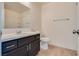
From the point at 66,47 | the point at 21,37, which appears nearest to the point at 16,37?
the point at 21,37

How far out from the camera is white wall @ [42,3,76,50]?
5.63ft

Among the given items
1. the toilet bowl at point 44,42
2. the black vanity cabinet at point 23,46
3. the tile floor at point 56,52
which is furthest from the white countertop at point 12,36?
the tile floor at point 56,52

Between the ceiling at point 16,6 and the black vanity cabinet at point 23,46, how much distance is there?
0.46 m

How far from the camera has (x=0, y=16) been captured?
1541 mm

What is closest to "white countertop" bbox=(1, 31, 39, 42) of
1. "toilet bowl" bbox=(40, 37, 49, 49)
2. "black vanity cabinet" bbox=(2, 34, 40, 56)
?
"black vanity cabinet" bbox=(2, 34, 40, 56)

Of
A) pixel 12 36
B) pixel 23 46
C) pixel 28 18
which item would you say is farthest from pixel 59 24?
pixel 12 36

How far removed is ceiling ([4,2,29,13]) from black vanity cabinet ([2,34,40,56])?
0.46 metres

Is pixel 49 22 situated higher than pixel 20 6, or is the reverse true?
pixel 20 6

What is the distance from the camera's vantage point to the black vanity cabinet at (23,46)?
140 cm

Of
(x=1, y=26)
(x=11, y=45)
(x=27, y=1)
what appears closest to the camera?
(x=11, y=45)

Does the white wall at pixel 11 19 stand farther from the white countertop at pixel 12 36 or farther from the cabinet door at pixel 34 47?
the cabinet door at pixel 34 47

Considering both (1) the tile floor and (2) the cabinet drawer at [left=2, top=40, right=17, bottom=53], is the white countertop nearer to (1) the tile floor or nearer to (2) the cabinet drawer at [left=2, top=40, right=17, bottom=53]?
(2) the cabinet drawer at [left=2, top=40, right=17, bottom=53]

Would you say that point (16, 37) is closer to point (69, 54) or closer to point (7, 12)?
point (7, 12)

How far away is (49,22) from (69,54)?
59 cm
